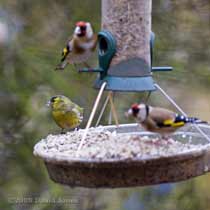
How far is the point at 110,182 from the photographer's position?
4.60 m

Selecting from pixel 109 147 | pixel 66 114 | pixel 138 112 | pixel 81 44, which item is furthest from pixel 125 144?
pixel 66 114

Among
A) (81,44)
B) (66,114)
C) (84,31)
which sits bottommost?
(66,114)

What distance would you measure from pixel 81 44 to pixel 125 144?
118cm

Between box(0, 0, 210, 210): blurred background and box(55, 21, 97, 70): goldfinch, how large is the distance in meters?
1.15

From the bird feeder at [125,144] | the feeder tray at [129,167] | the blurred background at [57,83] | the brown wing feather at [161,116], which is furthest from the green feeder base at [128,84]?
the blurred background at [57,83]

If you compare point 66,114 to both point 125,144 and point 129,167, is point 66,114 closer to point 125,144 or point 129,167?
point 125,144

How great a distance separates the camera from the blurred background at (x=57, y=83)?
22.6 ft

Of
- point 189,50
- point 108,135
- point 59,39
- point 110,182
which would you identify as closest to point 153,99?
point 189,50

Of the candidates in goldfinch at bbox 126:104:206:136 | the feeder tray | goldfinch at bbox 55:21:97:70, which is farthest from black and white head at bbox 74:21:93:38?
the feeder tray

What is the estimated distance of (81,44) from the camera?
5.64 m

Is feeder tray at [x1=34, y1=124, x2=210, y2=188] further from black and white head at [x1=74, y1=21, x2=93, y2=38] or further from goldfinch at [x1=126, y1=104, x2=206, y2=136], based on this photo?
black and white head at [x1=74, y1=21, x2=93, y2=38]

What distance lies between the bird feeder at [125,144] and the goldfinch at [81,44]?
8 centimetres

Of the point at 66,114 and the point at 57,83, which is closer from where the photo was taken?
the point at 66,114

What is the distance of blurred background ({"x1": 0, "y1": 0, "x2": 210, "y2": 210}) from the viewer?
22.6 feet
